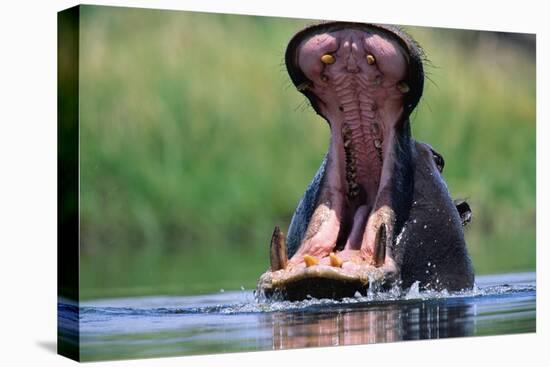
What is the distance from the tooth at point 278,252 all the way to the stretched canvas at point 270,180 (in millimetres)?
13

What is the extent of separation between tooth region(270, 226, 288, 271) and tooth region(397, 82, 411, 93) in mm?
1471

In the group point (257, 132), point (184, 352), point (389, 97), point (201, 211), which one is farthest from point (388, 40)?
point (184, 352)

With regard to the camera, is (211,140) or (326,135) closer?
(211,140)

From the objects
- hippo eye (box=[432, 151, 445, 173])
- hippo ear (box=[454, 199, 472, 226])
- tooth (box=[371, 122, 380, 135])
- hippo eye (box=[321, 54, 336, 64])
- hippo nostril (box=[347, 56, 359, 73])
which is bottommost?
hippo ear (box=[454, 199, 472, 226])

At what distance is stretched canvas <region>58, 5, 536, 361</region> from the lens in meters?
9.60

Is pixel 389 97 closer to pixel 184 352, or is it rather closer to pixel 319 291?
pixel 319 291

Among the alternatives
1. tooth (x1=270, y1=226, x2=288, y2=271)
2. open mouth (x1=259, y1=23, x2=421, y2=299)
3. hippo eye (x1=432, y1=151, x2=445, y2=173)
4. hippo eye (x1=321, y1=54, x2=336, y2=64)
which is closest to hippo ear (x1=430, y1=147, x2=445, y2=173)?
hippo eye (x1=432, y1=151, x2=445, y2=173)

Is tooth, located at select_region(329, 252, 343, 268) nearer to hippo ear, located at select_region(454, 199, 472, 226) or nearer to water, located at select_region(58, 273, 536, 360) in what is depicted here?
water, located at select_region(58, 273, 536, 360)

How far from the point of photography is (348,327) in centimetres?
980

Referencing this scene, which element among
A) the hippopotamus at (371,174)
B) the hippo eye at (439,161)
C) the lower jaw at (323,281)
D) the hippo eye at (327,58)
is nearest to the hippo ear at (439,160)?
the hippo eye at (439,161)

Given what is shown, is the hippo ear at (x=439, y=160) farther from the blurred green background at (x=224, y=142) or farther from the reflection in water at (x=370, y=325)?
the reflection in water at (x=370, y=325)

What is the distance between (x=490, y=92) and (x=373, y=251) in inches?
96.5

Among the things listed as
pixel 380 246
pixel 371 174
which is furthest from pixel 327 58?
pixel 380 246

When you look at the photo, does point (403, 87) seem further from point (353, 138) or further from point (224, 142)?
point (224, 142)
